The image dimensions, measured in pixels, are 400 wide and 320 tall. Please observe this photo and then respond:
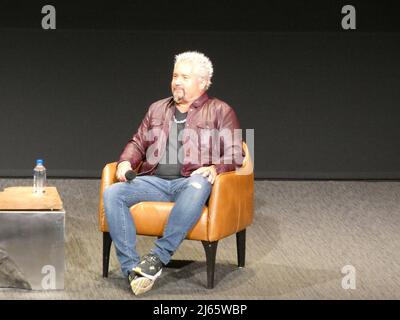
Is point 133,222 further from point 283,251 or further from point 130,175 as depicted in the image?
point 283,251

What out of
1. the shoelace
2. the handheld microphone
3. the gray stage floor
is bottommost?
the gray stage floor

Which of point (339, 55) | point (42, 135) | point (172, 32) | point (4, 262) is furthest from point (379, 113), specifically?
point (4, 262)

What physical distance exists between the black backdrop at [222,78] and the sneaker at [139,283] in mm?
3599

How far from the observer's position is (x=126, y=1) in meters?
8.04

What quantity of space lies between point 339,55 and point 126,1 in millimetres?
1818

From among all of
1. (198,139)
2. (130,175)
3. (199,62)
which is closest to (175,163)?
(198,139)

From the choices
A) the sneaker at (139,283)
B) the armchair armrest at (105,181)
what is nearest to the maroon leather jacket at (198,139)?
the armchair armrest at (105,181)

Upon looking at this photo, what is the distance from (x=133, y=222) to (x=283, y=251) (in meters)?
1.24

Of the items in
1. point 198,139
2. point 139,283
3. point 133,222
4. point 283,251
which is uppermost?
point 198,139

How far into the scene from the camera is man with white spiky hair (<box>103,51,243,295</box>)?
4.86 meters

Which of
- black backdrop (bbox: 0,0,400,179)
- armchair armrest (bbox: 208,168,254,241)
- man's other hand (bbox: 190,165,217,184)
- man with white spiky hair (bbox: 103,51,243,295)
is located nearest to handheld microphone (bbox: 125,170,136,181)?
man with white spiky hair (bbox: 103,51,243,295)

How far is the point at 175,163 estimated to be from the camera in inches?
206

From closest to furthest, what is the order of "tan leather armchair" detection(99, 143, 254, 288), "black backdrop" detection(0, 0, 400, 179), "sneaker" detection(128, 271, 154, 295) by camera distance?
"sneaker" detection(128, 271, 154, 295) < "tan leather armchair" detection(99, 143, 254, 288) < "black backdrop" detection(0, 0, 400, 179)

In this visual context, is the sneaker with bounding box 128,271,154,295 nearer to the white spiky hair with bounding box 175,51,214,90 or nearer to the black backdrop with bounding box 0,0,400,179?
the white spiky hair with bounding box 175,51,214,90
